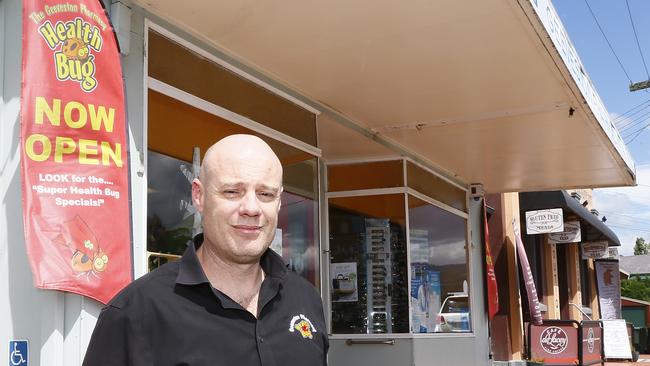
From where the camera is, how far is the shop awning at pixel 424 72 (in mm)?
4605

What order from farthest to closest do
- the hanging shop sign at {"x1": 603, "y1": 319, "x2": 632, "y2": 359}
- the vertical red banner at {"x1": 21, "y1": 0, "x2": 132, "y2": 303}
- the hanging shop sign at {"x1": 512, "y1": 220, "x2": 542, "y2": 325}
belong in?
the hanging shop sign at {"x1": 603, "y1": 319, "x2": 632, "y2": 359}
the hanging shop sign at {"x1": 512, "y1": 220, "x2": 542, "y2": 325}
the vertical red banner at {"x1": 21, "y1": 0, "x2": 132, "y2": 303}

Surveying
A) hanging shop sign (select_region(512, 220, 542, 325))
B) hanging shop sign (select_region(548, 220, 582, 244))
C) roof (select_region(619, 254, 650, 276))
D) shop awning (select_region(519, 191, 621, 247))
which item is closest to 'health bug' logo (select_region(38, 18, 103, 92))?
hanging shop sign (select_region(512, 220, 542, 325))

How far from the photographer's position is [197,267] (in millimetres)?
1829

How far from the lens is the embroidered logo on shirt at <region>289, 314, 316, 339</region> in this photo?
1.93m

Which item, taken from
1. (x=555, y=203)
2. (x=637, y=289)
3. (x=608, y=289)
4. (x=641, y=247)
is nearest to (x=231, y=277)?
(x=555, y=203)

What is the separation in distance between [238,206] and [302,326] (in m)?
0.38

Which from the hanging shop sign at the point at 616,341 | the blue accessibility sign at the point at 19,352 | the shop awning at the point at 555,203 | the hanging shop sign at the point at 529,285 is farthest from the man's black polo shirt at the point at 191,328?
the hanging shop sign at the point at 616,341

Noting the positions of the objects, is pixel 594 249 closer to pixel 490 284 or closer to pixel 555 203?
pixel 555 203

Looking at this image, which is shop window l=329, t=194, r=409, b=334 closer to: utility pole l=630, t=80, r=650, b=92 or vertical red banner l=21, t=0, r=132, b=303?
vertical red banner l=21, t=0, r=132, b=303

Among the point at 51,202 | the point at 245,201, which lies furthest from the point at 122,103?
the point at 245,201

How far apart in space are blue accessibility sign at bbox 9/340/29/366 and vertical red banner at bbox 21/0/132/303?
36 centimetres

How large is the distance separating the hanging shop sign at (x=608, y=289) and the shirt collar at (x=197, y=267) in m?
19.3

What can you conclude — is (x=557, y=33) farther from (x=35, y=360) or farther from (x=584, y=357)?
(x=584, y=357)

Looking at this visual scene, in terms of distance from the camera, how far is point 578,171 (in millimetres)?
9461
